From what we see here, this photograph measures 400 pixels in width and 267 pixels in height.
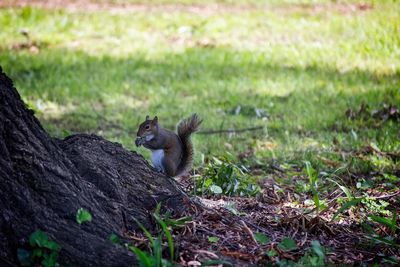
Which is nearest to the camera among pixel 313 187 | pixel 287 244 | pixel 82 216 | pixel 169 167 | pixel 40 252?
pixel 40 252

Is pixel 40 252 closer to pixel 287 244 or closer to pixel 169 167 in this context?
pixel 287 244

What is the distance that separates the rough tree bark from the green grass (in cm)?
154

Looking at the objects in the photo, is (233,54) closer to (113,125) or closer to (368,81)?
(368,81)

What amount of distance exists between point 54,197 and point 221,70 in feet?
16.4

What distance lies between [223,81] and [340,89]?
129 cm

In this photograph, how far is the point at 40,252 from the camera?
7.01ft

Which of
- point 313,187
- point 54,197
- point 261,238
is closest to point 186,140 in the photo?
point 313,187

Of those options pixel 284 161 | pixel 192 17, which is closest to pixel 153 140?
pixel 284 161

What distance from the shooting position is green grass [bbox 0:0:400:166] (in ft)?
17.3

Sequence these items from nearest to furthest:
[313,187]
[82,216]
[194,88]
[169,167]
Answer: [82,216]
[313,187]
[169,167]
[194,88]

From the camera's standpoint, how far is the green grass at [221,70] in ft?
17.3

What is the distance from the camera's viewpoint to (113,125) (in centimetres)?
546

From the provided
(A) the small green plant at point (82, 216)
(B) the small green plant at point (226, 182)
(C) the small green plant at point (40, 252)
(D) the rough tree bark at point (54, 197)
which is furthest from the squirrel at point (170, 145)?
(C) the small green plant at point (40, 252)

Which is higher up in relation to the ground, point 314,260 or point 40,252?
point 40,252
